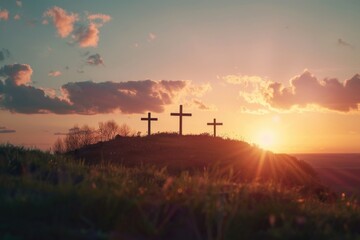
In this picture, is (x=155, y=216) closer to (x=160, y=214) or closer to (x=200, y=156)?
(x=160, y=214)

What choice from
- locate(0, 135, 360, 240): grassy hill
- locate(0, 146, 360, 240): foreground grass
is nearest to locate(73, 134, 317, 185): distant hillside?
locate(0, 135, 360, 240): grassy hill

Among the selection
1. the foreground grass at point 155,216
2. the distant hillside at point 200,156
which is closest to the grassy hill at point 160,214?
the foreground grass at point 155,216

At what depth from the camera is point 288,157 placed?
102ft

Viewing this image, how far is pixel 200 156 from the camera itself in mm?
25828

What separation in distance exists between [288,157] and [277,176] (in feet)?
25.0


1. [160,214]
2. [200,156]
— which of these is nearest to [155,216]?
[160,214]

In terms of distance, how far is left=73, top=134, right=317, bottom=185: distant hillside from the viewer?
23.7m

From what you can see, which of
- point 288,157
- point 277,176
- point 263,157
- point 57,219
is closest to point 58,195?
point 57,219

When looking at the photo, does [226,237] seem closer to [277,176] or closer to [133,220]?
[133,220]

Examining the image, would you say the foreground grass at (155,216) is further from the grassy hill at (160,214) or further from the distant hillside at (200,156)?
the distant hillside at (200,156)

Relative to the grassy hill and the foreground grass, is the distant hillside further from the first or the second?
the foreground grass

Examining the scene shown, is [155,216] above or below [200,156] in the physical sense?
below

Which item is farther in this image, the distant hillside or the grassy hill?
the distant hillside

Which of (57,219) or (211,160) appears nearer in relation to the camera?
(57,219)
